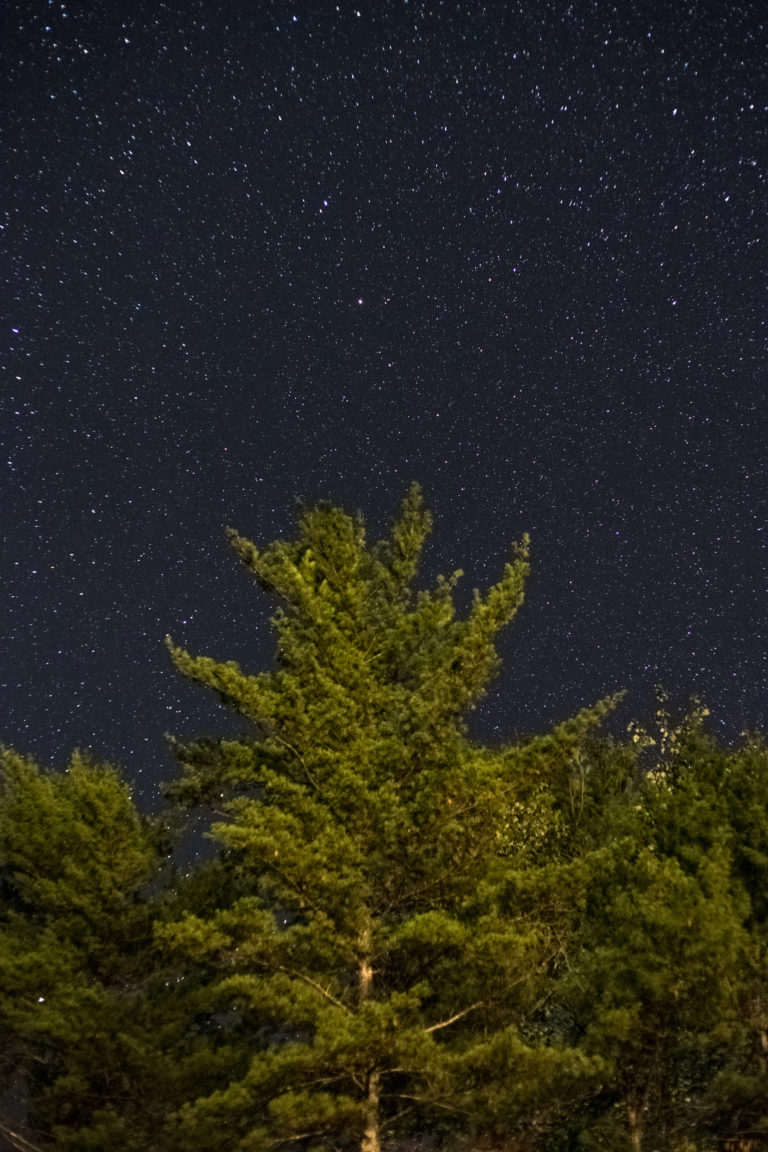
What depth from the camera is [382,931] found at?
14.0 m

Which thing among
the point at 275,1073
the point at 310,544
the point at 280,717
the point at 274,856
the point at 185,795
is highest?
the point at 310,544

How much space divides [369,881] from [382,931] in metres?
0.79

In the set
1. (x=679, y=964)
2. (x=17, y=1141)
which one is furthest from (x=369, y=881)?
(x=17, y=1141)

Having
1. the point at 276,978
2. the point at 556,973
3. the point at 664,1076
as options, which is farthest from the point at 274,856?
the point at 664,1076

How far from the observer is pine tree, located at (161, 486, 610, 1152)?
12.8 meters

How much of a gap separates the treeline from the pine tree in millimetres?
55

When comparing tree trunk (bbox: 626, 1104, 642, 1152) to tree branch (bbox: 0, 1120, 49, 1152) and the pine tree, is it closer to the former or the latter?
the pine tree

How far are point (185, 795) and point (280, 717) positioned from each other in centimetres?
214

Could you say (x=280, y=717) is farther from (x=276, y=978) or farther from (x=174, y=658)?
(x=276, y=978)

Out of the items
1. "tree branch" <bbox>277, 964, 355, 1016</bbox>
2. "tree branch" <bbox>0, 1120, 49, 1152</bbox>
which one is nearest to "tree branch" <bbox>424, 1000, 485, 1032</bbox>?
"tree branch" <bbox>277, 964, 355, 1016</bbox>

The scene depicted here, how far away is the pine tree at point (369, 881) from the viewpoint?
41.9 feet

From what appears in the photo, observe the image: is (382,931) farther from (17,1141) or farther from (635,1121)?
(17,1141)

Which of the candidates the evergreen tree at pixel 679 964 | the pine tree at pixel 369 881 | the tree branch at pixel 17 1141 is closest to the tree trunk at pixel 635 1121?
the evergreen tree at pixel 679 964

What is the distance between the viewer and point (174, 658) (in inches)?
599
